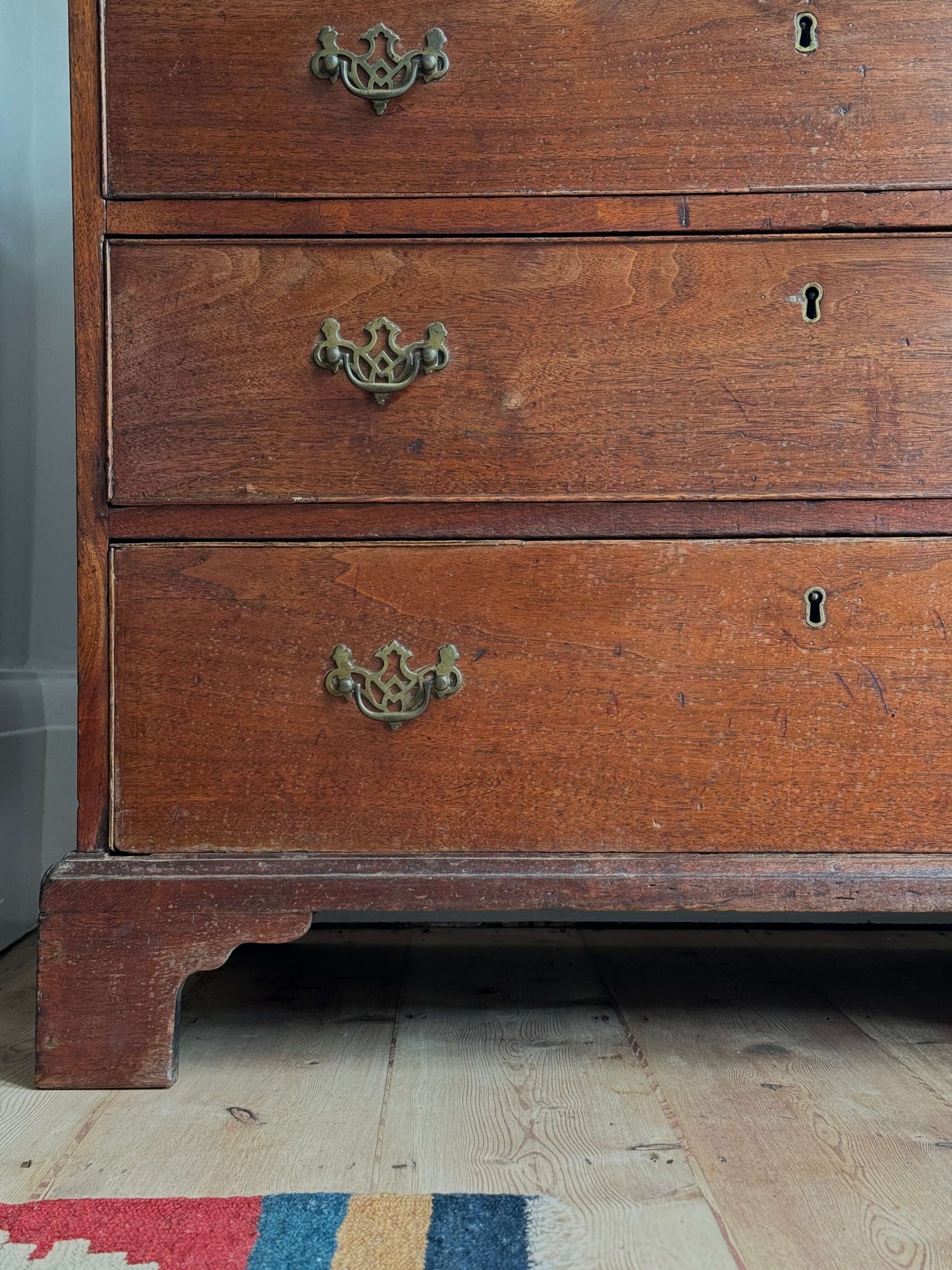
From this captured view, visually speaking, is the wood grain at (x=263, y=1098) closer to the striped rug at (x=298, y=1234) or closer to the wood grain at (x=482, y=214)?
the striped rug at (x=298, y=1234)

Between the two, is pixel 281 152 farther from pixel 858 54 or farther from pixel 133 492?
pixel 858 54

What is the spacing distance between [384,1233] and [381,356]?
2.20 feet

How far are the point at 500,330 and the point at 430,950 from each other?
2.75 feet

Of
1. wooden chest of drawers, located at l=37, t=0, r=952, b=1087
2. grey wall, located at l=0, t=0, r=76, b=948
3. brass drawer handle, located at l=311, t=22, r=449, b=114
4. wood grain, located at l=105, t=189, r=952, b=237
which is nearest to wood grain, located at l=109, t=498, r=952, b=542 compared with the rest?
wooden chest of drawers, located at l=37, t=0, r=952, b=1087

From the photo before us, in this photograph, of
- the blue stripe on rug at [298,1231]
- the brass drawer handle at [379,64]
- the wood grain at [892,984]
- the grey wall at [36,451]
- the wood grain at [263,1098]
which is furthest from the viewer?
the grey wall at [36,451]

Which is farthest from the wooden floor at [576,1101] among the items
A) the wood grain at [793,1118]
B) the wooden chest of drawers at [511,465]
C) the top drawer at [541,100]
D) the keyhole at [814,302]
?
the top drawer at [541,100]

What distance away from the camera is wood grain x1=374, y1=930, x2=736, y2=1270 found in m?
0.73

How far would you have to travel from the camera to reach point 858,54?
97 cm

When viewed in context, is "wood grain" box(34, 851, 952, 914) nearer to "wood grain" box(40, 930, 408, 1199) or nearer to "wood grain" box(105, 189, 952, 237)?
"wood grain" box(40, 930, 408, 1199)

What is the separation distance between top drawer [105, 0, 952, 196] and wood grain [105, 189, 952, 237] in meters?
0.01

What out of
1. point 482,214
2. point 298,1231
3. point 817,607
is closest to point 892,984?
point 817,607

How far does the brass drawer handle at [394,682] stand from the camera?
3.17ft

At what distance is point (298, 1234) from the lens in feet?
2.31

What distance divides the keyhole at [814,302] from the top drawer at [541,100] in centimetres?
9
